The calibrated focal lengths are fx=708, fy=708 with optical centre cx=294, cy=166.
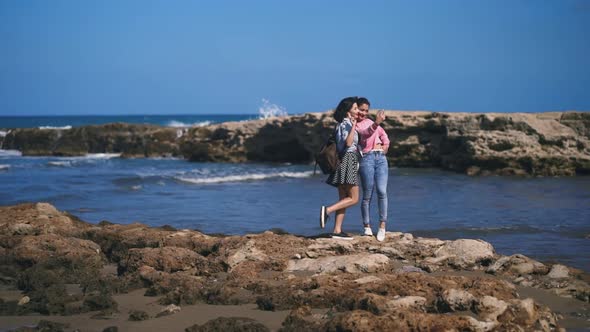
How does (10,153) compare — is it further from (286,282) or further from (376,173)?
(286,282)

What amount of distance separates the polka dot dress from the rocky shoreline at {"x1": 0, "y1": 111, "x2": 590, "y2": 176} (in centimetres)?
1502

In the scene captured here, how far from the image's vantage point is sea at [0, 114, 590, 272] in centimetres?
1109

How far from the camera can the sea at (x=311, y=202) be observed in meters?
11.1

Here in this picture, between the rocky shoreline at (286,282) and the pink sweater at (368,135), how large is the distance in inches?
43.8

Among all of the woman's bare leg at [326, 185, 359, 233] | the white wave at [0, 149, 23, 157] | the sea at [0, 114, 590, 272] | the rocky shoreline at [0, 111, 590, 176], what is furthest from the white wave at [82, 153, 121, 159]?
the woman's bare leg at [326, 185, 359, 233]

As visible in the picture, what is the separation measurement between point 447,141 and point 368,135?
16614mm

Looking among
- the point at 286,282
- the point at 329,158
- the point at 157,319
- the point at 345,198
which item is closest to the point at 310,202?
the point at 345,198

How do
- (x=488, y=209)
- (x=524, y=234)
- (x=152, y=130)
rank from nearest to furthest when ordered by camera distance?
(x=524, y=234), (x=488, y=209), (x=152, y=130)

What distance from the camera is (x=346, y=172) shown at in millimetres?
8359

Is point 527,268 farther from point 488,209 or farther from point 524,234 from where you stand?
point 488,209

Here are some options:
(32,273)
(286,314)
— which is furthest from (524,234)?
(32,273)

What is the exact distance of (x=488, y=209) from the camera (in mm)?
13930

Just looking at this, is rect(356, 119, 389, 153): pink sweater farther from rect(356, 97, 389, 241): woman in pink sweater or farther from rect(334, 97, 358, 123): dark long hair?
rect(334, 97, 358, 123): dark long hair

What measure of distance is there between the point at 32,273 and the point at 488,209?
9470 millimetres
